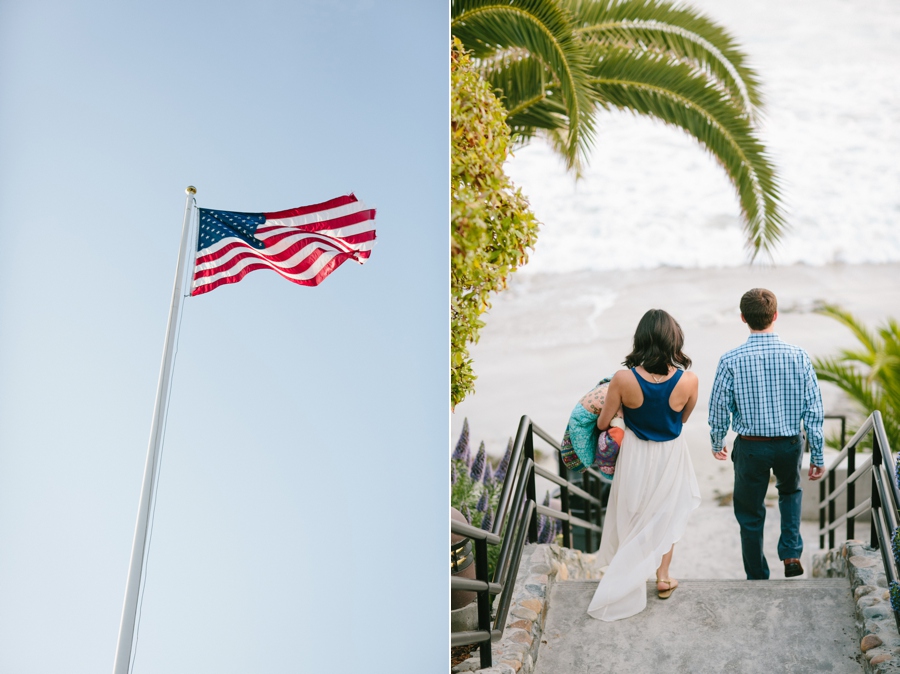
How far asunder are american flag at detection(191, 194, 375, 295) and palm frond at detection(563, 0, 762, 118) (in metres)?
2.46

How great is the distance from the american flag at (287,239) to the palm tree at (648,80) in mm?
1614

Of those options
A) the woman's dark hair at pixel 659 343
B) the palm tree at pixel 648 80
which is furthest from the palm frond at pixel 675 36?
the woman's dark hair at pixel 659 343

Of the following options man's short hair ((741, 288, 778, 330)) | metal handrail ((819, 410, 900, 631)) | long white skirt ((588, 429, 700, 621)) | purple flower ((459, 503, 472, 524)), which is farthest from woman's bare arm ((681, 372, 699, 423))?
purple flower ((459, 503, 472, 524))

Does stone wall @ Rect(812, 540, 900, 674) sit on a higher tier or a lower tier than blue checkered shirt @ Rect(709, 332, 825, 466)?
lower

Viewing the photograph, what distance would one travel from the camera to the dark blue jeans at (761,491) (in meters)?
3.46

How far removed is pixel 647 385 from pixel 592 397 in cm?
29

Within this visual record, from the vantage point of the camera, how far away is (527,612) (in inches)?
125

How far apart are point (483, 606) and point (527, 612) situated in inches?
16.6

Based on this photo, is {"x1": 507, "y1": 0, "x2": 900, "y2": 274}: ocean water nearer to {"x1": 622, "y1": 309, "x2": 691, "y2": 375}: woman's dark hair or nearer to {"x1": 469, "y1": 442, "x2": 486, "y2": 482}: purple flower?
{"x1": 622, "y1": 309, "x2": 691, "y2": 375}: woman's dark hair

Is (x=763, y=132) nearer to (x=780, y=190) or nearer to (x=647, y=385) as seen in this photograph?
(x=780, y=190)

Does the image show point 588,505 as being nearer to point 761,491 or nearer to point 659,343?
point 761,491

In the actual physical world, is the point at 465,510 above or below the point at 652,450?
below

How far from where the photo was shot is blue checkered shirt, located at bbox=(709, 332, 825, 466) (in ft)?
11.2

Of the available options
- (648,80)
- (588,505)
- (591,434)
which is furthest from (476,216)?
(588,505)
